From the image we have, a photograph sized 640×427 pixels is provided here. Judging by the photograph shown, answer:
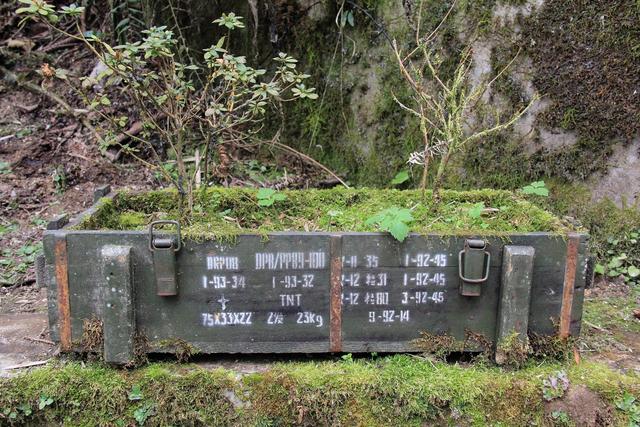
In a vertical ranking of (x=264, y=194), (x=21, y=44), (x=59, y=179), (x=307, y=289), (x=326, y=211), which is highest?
(x=21, y=44)

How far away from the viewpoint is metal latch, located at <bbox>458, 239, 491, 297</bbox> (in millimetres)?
2742

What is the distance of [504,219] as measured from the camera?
3.33 m

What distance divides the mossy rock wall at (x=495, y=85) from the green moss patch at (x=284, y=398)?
84.0 inches

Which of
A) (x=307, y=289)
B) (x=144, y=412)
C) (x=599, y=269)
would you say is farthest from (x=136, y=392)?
(x=599, y=269)

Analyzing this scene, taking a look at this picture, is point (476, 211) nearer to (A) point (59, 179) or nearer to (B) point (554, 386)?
(B) point (554, 386)

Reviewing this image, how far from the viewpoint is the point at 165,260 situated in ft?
8.95

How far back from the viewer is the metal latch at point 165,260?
2.72m

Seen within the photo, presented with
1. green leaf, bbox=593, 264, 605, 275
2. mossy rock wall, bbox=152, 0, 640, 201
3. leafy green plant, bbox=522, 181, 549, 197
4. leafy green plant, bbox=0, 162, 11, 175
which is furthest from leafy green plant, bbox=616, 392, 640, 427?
leafy green plant, bbox=0, 162, 11, 175

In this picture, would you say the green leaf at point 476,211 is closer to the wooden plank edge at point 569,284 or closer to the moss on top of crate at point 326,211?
the moss on top of crate at point 326,211

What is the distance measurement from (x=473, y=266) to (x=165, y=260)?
1.44 meters

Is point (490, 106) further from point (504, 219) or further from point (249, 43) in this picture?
point (249, 43)

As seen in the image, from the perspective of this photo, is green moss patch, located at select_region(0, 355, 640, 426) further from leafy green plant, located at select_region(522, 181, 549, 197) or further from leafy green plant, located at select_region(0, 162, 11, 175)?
leafy green plant, located at select_region(0, 162, 11, 175)

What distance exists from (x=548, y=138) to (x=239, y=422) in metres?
3.15

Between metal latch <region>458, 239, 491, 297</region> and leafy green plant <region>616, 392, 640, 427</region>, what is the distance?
2.67 ft
